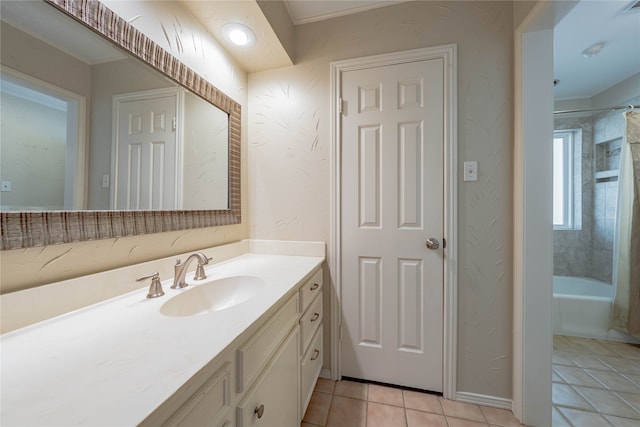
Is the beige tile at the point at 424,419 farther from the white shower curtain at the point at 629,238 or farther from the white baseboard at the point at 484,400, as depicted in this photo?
the white shower curtain at the point at 629,238

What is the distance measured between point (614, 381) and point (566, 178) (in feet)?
6.58

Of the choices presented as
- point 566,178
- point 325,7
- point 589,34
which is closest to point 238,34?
point 325,7

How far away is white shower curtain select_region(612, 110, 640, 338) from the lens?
1.96m

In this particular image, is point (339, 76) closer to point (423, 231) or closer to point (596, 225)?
point (423, 231)

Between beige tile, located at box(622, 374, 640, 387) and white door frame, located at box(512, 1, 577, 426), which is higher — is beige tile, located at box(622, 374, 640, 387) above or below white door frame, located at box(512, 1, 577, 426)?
below

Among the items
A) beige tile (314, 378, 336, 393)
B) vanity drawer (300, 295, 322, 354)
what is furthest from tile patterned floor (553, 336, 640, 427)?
vanity drawer (300, 295, 322, 354)

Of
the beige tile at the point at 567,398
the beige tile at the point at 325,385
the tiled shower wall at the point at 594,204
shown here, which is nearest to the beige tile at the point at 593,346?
the beige tile at the point at 567,398

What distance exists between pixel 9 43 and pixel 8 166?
313 millimetres

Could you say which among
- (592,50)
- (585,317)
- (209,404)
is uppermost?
(592,50)

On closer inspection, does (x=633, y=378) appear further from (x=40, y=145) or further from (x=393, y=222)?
(x=40, y=145)

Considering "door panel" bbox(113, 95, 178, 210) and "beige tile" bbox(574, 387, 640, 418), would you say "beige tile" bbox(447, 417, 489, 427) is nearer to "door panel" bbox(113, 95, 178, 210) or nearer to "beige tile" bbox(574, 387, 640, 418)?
"beige tile" bbox(574, 387, 640, 418)

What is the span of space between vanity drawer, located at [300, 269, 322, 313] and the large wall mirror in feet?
2.12

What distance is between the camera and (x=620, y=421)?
1.28 metres

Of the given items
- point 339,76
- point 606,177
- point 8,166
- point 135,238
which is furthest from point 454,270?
point 606,177
